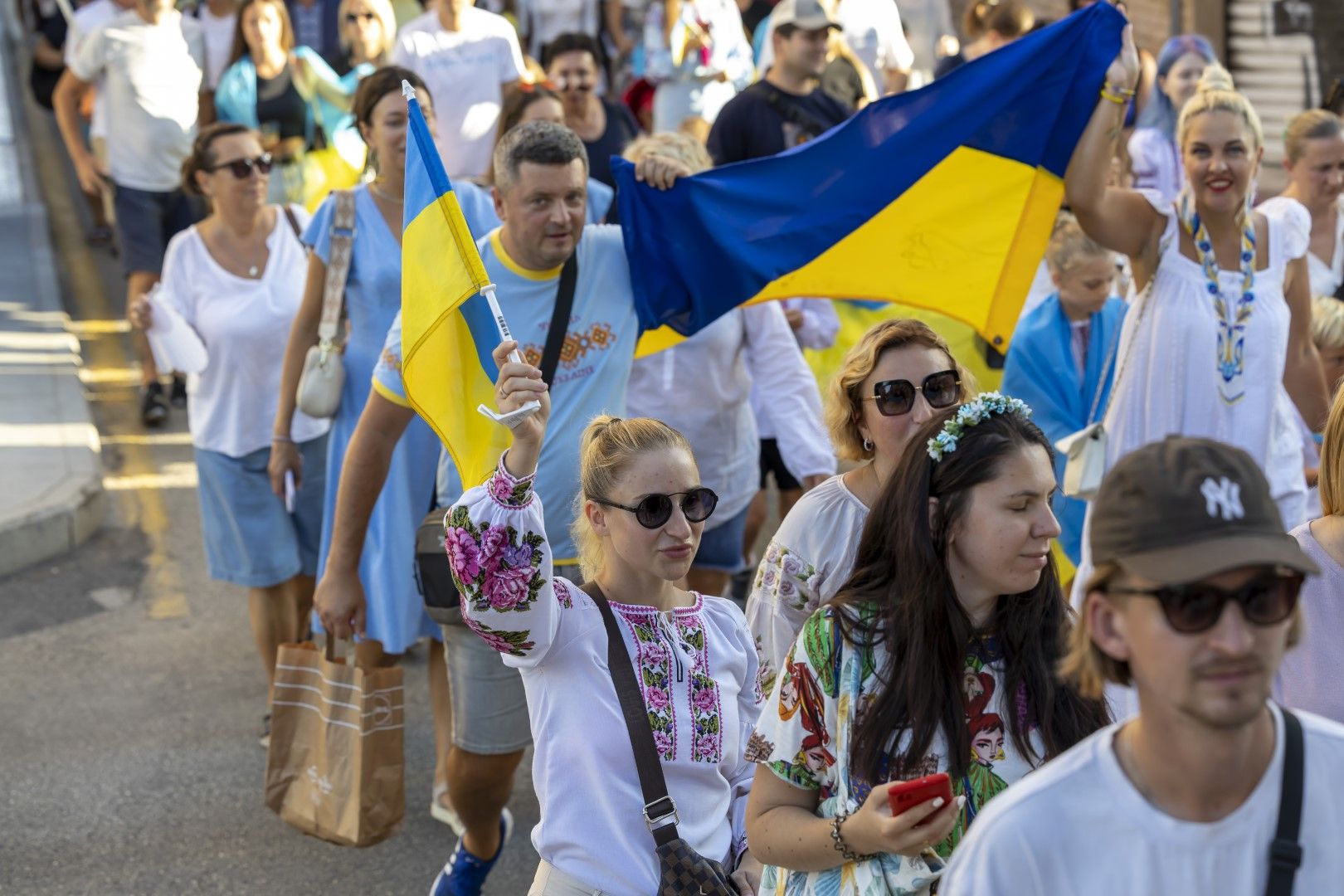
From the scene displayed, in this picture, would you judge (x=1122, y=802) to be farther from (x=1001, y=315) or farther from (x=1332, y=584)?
(x=1001, y=315)

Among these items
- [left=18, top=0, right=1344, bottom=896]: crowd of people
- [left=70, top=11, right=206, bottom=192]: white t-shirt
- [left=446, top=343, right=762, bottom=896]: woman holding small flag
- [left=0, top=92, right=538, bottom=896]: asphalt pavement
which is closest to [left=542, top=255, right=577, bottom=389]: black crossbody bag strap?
[left=18, top=0, right=1344, bottom=896]: crowd of people

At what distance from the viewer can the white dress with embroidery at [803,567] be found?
3.81 metres

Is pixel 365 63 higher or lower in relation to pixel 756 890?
higher

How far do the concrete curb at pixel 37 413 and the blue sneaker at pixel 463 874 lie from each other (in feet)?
14.0

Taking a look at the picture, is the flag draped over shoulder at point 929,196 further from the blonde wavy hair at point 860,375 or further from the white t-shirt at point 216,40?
the white t-shirt at point 216,40

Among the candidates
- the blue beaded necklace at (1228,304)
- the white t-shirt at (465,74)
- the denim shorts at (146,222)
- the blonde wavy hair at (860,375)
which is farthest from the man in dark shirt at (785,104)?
the blonde wavy hair at (860,375)

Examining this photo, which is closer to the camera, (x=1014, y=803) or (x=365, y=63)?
(x=1014, y=803)

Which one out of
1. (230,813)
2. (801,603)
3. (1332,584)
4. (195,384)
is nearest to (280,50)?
(195,384)

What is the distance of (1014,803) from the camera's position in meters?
2.15

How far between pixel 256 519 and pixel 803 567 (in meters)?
3.30

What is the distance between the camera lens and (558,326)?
4.85 m

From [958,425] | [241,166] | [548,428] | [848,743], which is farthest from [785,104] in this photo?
[848,743]

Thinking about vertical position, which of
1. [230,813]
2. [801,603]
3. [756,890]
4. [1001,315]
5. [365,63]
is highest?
[365,63]

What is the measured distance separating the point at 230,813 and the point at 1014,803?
4245mm
